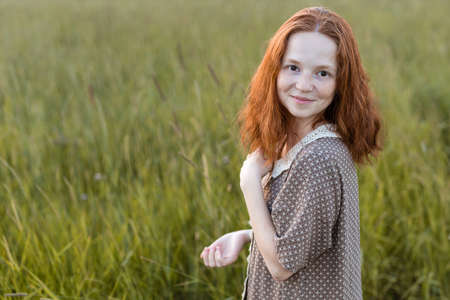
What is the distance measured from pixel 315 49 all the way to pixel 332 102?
0.15 metres

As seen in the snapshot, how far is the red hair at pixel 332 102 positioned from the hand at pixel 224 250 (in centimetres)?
23

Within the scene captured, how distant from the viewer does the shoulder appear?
899mm

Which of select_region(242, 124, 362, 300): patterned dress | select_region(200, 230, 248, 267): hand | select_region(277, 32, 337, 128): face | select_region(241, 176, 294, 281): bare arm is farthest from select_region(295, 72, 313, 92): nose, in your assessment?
select_region(200, 230, 248, 267): hand

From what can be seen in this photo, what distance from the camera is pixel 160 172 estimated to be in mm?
2225

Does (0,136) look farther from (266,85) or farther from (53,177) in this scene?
(266,85)

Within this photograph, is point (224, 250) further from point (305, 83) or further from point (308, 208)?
point (305, 83)

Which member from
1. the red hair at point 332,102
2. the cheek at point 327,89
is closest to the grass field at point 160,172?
the red hair at point 332,102

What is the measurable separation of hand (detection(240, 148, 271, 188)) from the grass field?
1.28ft

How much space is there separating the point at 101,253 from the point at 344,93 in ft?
3.27

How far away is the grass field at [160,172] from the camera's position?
59.2 inches

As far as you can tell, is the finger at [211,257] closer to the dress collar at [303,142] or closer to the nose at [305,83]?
the dress collar at [303,142]

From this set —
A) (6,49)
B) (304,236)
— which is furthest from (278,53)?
(6,49)

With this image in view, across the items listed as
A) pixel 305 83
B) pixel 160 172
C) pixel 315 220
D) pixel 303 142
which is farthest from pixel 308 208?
pixel 160 172

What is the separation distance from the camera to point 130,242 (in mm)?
1567
